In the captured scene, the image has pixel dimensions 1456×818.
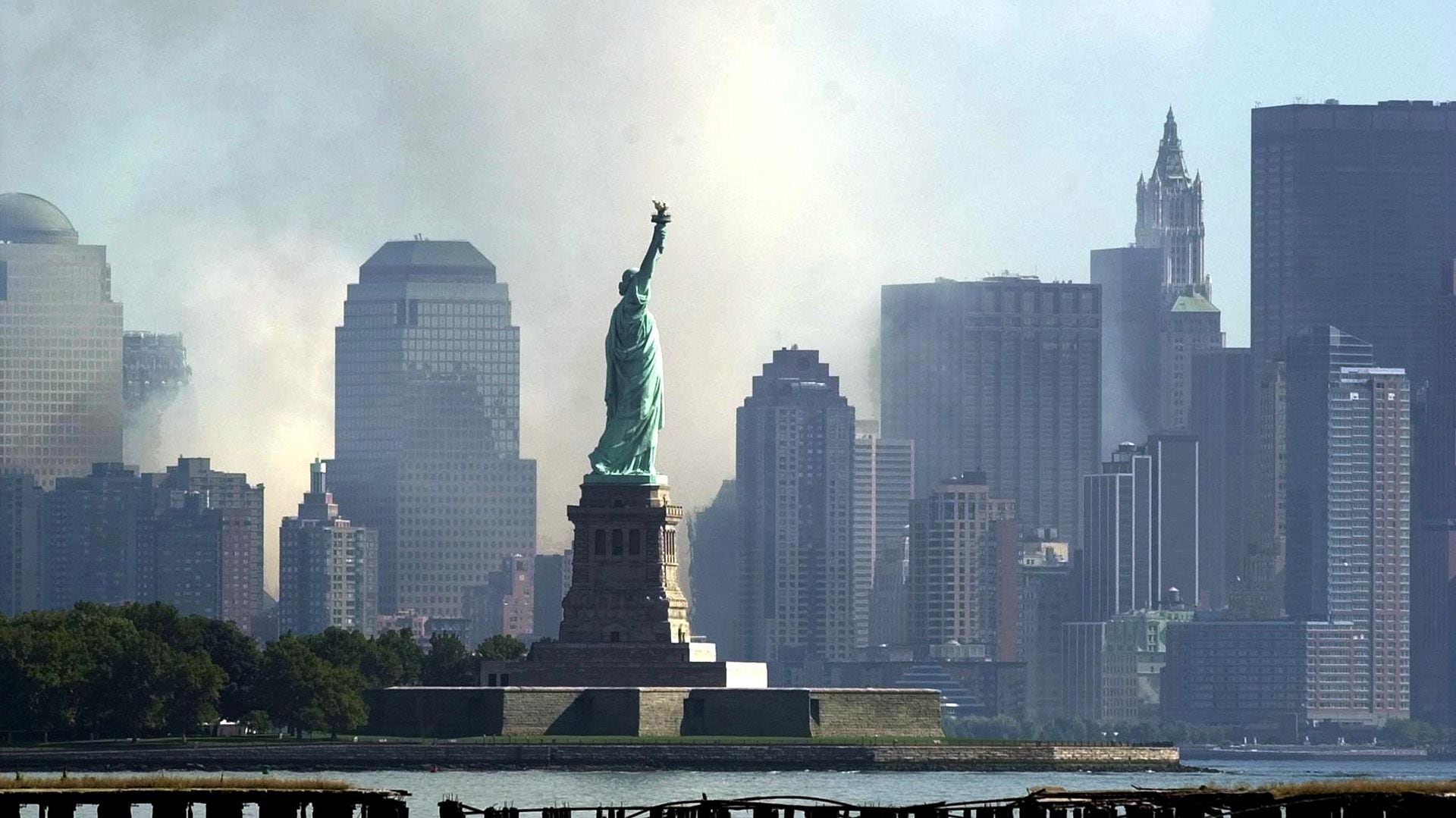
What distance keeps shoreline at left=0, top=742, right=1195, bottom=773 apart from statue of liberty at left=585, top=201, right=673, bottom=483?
14.2m

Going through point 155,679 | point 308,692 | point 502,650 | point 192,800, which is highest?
point 502,650

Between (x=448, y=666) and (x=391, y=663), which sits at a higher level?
(x=391, y=663)

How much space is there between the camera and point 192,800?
75.8 metres

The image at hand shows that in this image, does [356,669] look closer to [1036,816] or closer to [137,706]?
[137,706]

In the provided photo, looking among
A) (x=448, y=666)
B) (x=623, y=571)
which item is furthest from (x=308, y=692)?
(x=448, y=666)

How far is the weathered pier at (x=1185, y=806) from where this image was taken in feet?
250

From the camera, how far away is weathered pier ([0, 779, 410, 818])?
7494 centimetres

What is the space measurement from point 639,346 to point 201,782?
277 feet

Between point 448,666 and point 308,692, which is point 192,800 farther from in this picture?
point 448,666

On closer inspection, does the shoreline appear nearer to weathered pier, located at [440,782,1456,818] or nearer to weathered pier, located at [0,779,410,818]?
weathered pier, located at [440,782,1456,818]

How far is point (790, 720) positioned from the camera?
523 feet

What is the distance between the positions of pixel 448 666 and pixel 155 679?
809 inches

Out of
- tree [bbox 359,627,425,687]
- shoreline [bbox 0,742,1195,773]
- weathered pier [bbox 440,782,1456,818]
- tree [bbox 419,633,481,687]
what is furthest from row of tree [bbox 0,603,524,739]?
weathered pier [bbox 440,782,1456,818]

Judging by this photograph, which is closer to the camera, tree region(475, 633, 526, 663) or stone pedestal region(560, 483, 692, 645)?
stone pedestal region(560, 483, 692, 645)
